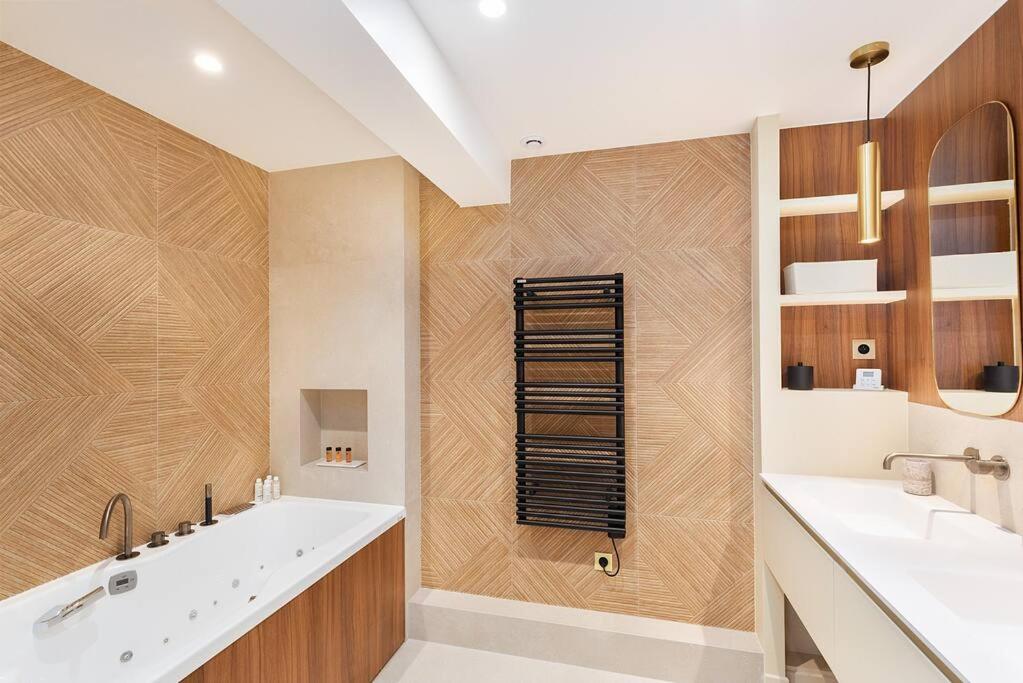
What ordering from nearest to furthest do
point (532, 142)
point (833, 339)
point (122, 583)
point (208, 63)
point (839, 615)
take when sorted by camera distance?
point (839, 615) < point (208, 63) < point (122, 583) < point (833, 339) < point (532, 142)

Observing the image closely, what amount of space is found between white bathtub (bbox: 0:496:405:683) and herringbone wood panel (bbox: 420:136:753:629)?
0.55m

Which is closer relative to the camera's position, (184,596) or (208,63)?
(208,63)

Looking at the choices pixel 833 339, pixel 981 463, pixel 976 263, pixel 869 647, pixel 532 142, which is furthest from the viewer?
pixel 532 142

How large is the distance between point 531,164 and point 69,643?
2.72 metres

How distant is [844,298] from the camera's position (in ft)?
6.56

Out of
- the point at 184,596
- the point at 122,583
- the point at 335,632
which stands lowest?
the point at 335,632

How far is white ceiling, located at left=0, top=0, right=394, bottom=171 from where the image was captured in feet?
4.77

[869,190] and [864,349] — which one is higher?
[869,190]

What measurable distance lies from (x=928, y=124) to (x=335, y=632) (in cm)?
308

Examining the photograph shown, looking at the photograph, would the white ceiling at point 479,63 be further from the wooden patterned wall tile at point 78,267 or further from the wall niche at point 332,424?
the wall niche at point 332,424

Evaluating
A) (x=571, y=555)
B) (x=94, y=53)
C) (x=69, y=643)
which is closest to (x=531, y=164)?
(x=94, y=53)

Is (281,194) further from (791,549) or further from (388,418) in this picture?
(791,549)

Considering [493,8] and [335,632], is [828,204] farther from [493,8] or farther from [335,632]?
[335,632]

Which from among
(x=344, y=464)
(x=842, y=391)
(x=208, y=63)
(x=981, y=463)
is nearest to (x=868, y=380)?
(x=842, y=391)
